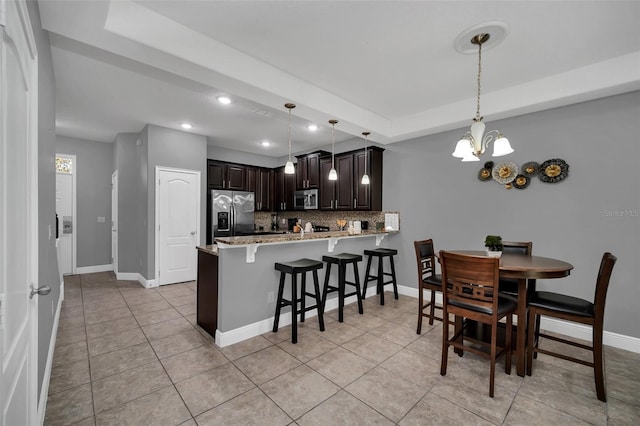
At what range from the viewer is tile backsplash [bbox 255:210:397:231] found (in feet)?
16.9

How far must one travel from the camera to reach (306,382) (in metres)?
2.25

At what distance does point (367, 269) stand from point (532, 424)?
2.47m

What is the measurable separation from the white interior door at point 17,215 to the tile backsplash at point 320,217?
4351mm

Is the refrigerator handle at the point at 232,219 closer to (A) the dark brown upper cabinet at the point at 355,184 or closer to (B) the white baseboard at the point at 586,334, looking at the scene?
(A) the dark brown upper cabinet at the point at 355,184

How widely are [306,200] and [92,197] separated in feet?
14.6

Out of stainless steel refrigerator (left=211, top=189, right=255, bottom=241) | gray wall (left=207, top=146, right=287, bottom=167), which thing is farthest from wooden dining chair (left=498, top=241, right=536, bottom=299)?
gray wall (left=207, top=146, right=287, bottom=167)

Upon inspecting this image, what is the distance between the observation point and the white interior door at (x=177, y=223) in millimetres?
4879

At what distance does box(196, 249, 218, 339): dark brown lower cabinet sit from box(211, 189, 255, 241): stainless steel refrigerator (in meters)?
2.43

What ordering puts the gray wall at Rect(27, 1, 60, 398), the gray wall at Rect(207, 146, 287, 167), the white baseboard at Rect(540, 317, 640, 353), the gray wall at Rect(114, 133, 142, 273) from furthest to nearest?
the gray wall at Rect(207, 146, 287, 167), the gray wall at Rect(114, 133, 142, 273), the white baseboard at Rect(540, 317, 640, 353), the gray wall at Rect(27, 1, 60, 398)

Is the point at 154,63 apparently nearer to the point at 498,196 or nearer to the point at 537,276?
the point at 537,276

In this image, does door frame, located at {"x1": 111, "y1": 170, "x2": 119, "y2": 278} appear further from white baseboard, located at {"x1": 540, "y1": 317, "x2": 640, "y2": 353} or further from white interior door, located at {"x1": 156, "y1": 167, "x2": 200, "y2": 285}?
white baseboard, located at {"x1": 540, "y1": 317, "x2": 640, "y2": 353}

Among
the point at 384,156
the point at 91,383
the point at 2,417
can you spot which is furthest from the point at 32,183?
the point at 384,156

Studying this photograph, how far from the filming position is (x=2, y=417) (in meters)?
0.90

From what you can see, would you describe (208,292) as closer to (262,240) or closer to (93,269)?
(262,240)
